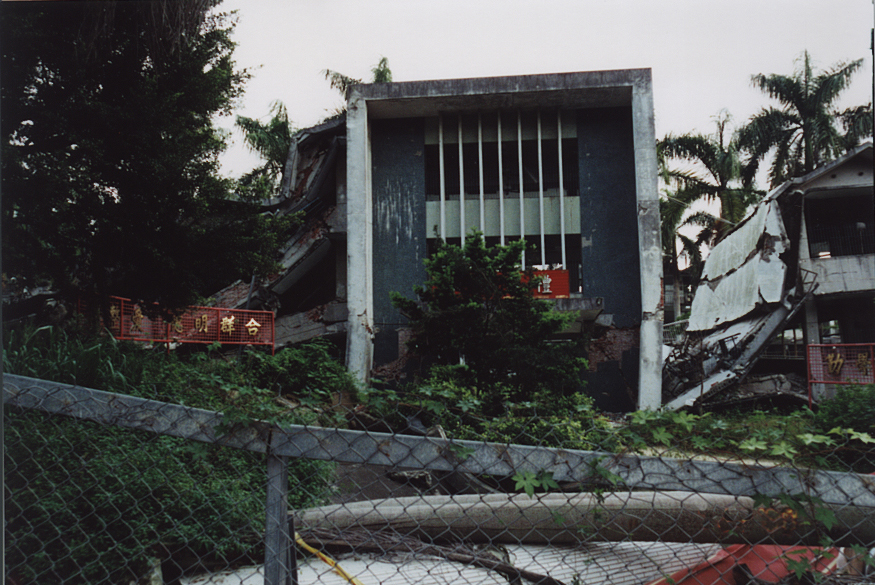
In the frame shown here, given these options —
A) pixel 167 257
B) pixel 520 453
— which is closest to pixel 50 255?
pixel 167 257

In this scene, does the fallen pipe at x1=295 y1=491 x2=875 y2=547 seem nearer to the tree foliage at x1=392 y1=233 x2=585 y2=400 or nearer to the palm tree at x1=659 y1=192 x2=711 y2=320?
the tree foliage at x1=392 y1=233 x2=585 y2=400

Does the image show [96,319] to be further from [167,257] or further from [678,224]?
[678,224]

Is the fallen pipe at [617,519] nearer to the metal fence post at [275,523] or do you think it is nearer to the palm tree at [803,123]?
the metal fence post at [275,523]

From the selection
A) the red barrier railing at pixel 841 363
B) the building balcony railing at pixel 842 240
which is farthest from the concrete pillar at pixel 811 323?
the red barrier railing at pixel 841 363

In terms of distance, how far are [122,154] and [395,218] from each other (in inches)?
277

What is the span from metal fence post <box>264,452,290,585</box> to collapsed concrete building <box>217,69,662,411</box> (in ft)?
32.2

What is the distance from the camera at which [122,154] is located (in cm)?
593

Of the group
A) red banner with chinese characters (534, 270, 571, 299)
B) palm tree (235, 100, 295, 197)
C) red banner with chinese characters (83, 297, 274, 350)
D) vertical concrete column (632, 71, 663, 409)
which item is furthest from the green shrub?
palm tree (235, 100, 295, 197)

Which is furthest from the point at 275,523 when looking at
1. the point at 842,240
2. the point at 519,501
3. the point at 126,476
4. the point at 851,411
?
the point at 842,240

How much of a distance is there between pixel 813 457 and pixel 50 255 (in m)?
6.32

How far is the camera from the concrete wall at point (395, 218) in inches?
477

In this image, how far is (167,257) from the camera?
6188 millimetres

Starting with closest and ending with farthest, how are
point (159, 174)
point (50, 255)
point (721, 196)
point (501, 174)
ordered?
1. point (50, 255)
2. point (159, 174)
3. point (501, 174)
4. point (721, 196)

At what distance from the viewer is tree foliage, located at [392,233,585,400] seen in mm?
7562
